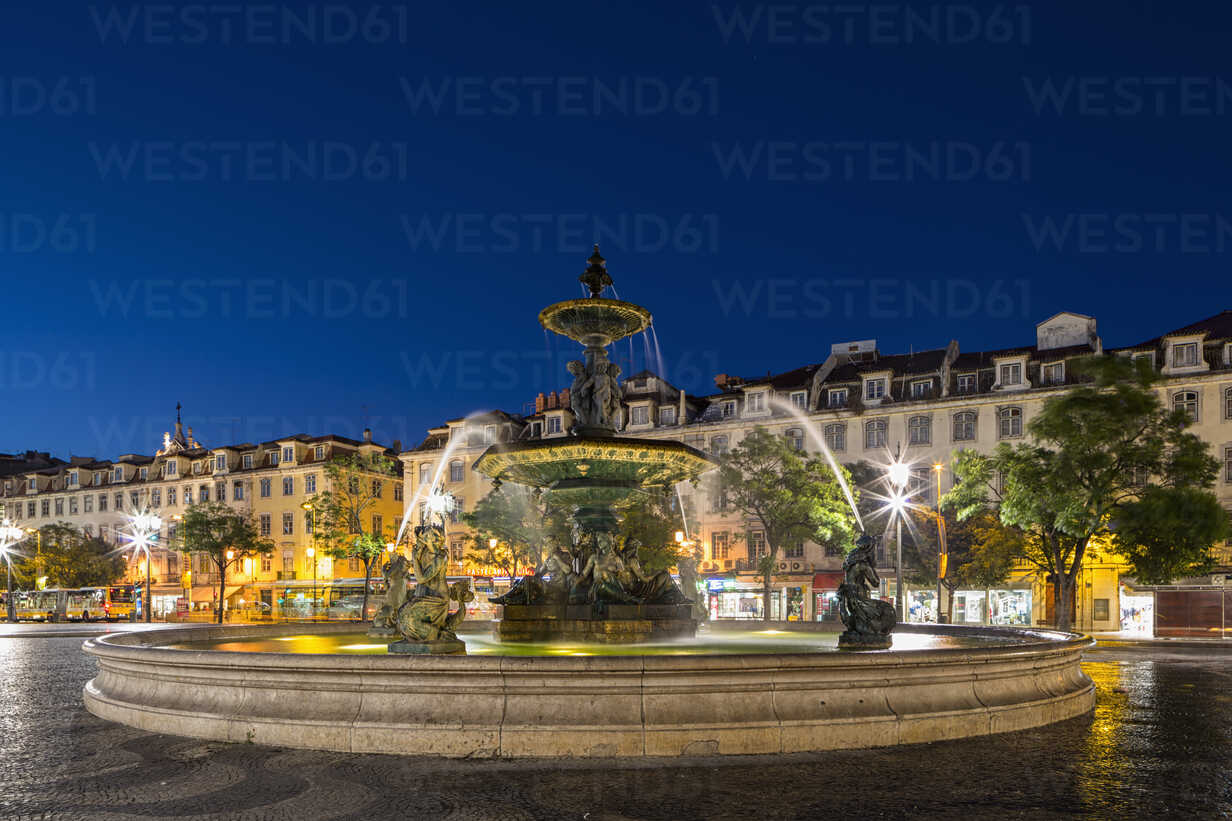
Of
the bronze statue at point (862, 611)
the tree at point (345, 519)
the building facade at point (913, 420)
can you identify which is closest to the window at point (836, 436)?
the building facade at point (913, 420)

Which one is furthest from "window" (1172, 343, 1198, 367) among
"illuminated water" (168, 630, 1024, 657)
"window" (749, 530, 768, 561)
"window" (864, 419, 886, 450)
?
"illuminated water" (168, 630, 1024, 657)

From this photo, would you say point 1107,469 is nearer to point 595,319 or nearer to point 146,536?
point 595,319

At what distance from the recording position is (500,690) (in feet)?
29.2

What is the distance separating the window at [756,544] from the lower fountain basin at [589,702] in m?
46.8

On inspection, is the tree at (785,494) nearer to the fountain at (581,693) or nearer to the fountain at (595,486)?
the fountain at (595,486)

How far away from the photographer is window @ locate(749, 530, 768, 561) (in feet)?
186

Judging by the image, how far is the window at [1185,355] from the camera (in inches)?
1880

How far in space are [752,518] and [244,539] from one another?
35.7 metres

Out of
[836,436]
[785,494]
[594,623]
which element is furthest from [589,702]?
[836,436]

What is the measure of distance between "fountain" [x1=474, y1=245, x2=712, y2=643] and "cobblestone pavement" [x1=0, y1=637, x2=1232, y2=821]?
5.35m

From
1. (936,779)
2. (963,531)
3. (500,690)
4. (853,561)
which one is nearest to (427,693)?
(500,690)

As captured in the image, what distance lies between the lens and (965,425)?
53.1m

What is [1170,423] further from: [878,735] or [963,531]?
[878,735]

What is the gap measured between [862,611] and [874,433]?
4454 centimetres
